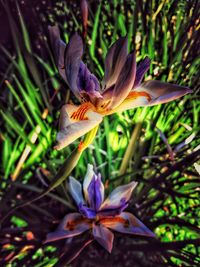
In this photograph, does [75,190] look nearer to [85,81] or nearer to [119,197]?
[119,197]

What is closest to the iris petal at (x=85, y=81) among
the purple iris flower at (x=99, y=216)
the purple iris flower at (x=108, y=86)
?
the purple iris flower at (x=108, y=86)

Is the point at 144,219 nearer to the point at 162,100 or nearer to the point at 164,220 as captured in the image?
the point at 164,220

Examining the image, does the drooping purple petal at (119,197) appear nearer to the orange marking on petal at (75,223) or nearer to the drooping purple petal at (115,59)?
the orange marking on petal at (75,223)

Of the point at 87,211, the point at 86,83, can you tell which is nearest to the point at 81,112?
the point at 86,83

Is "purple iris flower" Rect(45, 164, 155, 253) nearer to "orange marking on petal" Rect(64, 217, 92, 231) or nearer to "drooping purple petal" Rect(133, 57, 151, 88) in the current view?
"orange marking on petal" Rect(64, 217, 92, 231)

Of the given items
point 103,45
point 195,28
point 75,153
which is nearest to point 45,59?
point 103,45

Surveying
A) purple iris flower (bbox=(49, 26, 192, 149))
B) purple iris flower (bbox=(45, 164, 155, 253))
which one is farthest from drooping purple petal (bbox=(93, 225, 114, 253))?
purple iris flower (bbox=(49, 26, 192, 149))

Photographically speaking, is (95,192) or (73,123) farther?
(95,192)
